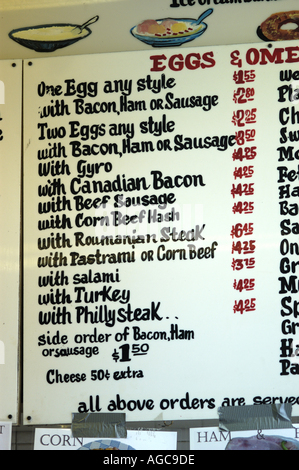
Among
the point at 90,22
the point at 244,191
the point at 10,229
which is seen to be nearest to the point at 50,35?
the point at 90,22

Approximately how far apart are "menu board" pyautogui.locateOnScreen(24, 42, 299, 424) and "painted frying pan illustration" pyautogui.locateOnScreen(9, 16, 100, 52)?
129 mm

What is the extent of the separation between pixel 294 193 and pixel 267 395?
1.07 metres

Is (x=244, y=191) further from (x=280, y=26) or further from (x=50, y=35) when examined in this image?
(x=50, y=35)

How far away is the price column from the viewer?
2.55 metres

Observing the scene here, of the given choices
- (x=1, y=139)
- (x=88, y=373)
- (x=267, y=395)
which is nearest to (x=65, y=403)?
(x=88, y=373)

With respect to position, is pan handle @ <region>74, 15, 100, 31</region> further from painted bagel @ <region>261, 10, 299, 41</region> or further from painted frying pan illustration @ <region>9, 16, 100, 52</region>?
painted bagel @ <region>261, 10, 299, 41</region>

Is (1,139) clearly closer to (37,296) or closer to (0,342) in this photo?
(37,296)

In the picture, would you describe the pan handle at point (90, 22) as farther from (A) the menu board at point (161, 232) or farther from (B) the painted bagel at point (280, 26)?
(B) the painted bagel at point (280, 26)

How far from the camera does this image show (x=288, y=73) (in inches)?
104

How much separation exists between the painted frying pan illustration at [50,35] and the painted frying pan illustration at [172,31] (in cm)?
32

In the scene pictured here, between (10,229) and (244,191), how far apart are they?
1.30 m

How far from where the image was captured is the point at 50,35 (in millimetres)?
2791

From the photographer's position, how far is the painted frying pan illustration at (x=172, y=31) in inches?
107

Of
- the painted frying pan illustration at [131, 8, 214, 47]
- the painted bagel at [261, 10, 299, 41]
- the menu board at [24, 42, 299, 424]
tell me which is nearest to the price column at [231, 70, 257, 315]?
the menu board at [24, 42, 299, 424]
